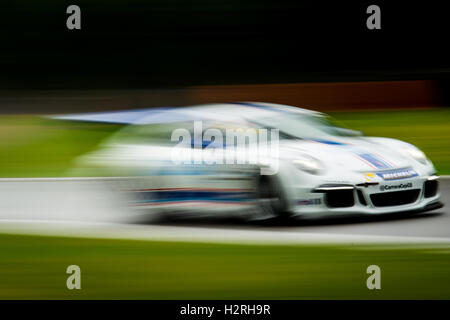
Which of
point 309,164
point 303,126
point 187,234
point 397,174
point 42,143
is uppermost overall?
point 42,143

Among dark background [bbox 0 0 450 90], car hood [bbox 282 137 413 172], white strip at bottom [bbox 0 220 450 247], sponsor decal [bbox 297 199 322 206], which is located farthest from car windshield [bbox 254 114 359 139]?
dark background [bbox 0 0 450 90]

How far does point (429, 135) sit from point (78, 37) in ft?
28.0

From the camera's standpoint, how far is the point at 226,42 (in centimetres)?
1820

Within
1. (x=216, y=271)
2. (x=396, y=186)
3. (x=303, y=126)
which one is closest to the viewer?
(x=216, y=271)

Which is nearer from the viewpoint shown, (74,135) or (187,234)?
(187,234)

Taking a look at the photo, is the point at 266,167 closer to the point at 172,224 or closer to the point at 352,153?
the point at 352,153

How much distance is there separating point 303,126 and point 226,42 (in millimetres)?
10878

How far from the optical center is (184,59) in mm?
18141

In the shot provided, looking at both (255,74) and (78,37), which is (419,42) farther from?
(78,37)

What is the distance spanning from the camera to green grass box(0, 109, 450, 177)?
13.2 meters

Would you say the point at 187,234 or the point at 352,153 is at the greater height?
the point at 352,153

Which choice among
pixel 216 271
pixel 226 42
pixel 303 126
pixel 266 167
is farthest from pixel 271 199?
pixel 226 42

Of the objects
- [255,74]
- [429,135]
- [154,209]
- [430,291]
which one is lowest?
[430,291]

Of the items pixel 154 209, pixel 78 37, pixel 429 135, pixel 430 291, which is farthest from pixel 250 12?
pixel 430 291
